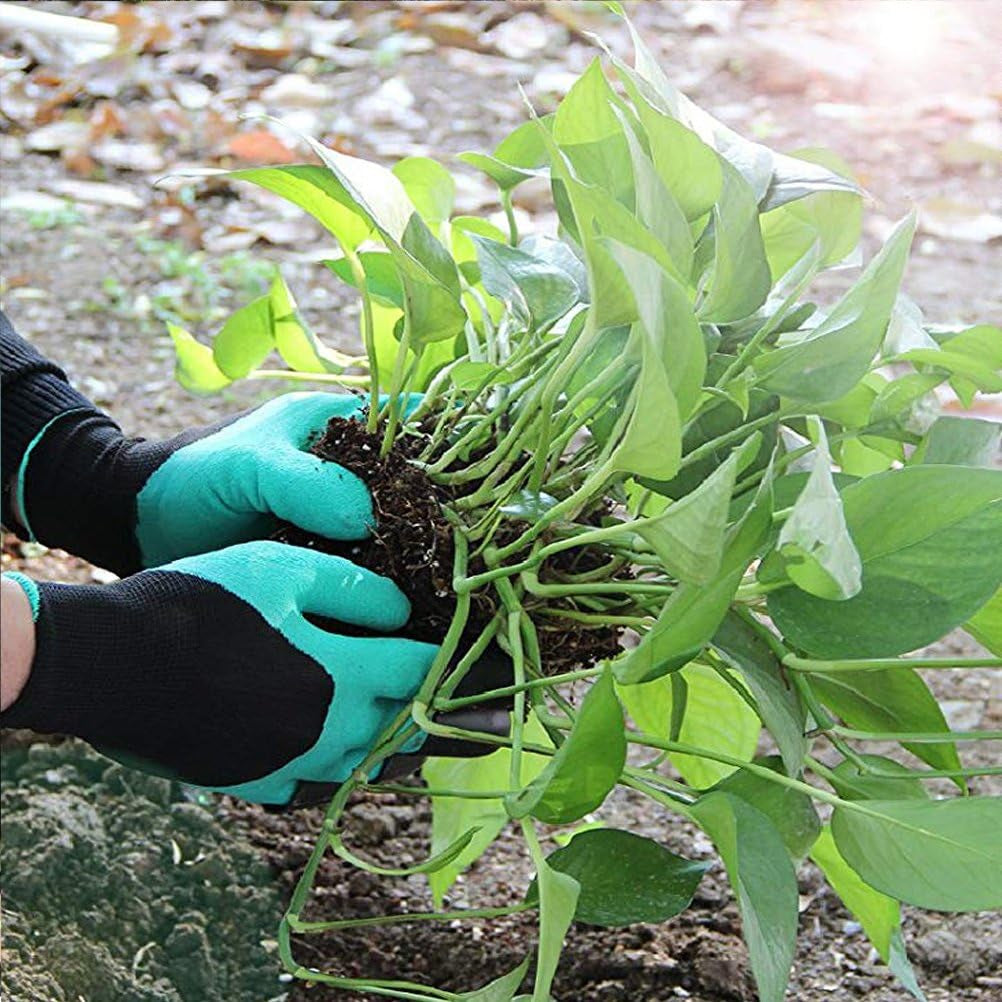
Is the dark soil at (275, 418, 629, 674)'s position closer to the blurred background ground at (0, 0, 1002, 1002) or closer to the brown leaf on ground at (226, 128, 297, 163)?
the blurred background ground at (0, 0, 1002, 1002)

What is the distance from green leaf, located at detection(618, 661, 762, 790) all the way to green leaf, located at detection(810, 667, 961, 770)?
0.11 m

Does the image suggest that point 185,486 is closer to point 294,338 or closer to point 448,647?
point 294,338

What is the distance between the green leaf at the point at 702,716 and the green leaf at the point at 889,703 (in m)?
0.11

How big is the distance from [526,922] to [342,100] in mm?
1938

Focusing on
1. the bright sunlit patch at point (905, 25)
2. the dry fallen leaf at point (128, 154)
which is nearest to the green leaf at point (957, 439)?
the dry fallen leaf at point (128, 154)

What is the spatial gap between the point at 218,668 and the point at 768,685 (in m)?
0.30

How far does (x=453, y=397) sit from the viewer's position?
3.24 feet

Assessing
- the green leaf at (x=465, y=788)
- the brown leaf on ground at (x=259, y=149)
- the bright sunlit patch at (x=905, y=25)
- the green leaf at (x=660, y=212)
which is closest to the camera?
the green leaf at (x=660, y=212)

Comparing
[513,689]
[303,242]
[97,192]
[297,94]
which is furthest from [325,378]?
[297,94]

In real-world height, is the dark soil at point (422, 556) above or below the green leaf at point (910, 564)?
below

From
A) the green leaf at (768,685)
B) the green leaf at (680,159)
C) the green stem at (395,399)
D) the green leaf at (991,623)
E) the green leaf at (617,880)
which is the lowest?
the green leaf at (617,880)

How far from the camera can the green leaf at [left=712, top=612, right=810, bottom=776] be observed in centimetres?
77

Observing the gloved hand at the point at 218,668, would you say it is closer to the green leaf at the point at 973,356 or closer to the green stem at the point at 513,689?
the green stem at the point at 513,689

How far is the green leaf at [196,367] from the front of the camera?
119cm
